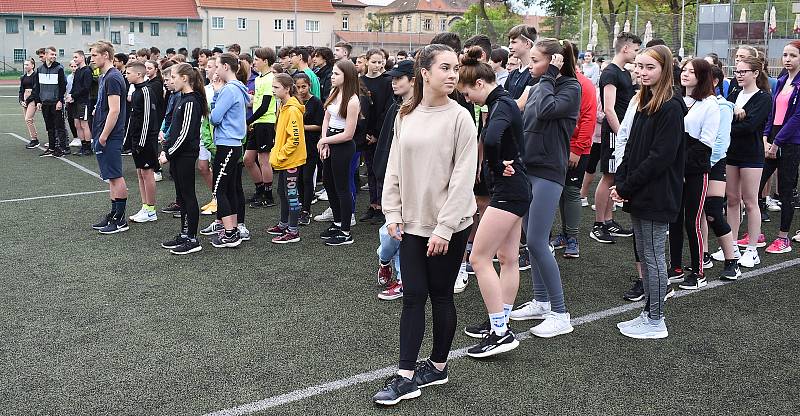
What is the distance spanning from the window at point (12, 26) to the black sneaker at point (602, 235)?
5848 centimetres

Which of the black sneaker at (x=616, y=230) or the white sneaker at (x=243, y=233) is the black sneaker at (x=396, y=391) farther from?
the black sneaker at (x=616, y=230)

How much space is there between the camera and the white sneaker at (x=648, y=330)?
203 inches

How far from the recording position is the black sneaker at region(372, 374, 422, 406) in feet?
13.4

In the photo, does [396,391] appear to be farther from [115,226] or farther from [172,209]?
[172,209]

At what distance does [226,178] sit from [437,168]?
13.6 ft

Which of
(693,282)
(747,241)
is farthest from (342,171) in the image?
(747,241)

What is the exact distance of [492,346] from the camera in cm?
477

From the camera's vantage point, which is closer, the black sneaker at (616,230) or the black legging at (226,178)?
the black legging at (226,178)

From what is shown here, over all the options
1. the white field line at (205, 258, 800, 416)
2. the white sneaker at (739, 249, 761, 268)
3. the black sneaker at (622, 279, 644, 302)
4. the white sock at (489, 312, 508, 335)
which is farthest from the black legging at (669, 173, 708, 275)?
the white sock at (489, 312, 508, 335)

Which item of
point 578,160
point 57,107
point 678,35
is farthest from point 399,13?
point 578,160

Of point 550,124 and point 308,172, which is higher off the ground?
point 550,124

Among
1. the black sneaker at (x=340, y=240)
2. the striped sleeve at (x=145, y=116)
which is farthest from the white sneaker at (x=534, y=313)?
the striped sleeve at (x=145, y=116)

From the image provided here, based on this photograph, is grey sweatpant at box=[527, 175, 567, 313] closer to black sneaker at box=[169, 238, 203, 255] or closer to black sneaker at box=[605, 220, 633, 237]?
black sneaker at box=[605, 220, 633, 237]

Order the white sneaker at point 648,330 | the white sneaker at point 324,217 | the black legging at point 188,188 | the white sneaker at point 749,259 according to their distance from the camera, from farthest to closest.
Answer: the white sneaker at point 324,217, the black legging at point 188,188, the white sneaker at point 749,259, the white sneaker at point 648,330
